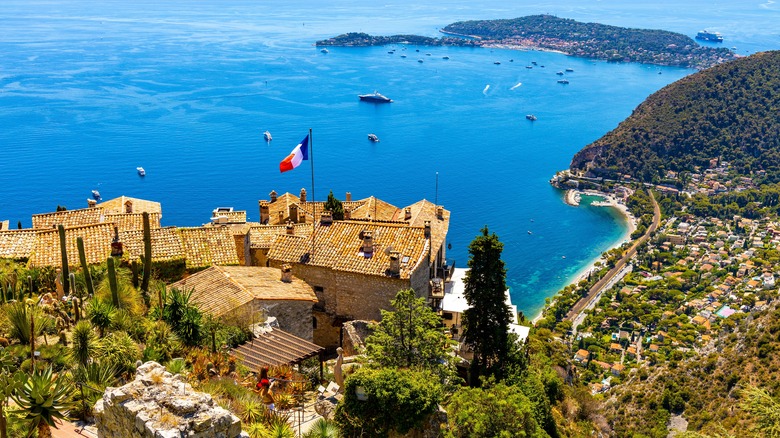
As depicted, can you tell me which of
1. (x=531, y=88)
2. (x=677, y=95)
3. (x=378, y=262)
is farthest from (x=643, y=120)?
(x=378, y=262)

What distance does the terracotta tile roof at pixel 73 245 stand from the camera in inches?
913

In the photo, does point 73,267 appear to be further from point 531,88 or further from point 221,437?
point 531,88

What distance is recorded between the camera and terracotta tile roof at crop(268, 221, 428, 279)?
26.8 metres

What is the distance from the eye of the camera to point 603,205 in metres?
116

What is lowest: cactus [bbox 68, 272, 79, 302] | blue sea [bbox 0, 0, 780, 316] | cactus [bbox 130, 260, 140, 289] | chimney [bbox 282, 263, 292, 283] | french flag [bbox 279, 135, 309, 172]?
blue sea [bbox 0, 0, 780, 316]

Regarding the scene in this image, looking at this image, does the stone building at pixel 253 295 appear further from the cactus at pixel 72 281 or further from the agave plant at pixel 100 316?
the agave plant at pixel 100 316

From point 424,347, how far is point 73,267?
12.7 m

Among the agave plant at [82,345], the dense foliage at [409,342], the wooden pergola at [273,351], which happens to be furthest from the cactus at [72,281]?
the dense foliage at [409,342]

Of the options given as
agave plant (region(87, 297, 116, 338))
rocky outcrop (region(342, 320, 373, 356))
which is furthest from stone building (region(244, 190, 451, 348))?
agave plant (region(87, 297, 116, 338))

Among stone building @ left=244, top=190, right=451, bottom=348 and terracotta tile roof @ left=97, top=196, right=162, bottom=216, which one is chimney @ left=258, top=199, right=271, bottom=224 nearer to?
terracotta tile roof @ left=97, top=196, right=162, bottom=216

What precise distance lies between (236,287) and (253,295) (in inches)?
38.3

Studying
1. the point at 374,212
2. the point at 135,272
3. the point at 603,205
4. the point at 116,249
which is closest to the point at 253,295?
the point at 135,272

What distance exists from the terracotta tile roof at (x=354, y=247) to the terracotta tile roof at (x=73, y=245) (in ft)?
22.3

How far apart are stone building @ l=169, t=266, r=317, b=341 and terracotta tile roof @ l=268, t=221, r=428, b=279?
1506mm
